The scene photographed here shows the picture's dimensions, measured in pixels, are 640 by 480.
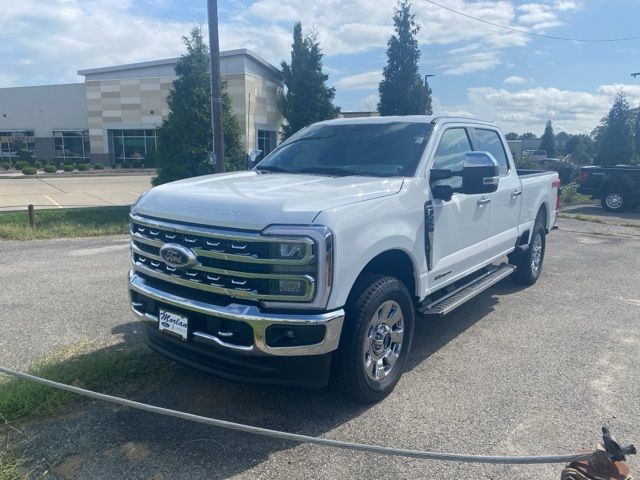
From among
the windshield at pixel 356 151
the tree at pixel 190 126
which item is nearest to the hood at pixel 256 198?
the windshield at pixel 356 151

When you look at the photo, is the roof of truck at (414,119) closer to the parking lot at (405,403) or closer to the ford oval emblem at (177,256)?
the parking lot at (405,403)

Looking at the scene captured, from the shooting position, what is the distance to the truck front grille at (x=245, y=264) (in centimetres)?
303

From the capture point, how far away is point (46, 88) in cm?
4597

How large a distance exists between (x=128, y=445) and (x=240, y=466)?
0.72 metres

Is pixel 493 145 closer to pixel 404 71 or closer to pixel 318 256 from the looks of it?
pixel 318 256

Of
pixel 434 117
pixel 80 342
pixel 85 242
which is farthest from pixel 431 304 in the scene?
pixel 85 242

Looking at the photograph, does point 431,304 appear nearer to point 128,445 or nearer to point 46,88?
point 128,445

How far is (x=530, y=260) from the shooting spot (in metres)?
6.95

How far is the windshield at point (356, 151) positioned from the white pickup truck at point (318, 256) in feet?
0.05

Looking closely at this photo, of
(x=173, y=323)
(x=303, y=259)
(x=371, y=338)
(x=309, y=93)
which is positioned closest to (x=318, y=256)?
(x=303, y=259)

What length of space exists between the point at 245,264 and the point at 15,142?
172 ft

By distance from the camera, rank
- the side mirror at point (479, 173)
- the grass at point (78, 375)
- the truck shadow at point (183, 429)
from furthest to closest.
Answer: the side mirror at point (479, 173) < the grass at point (78, 375) < the truck shadow at point (183, 429)

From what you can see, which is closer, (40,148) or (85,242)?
(85,242)

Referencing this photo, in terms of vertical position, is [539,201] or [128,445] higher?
[539,201]
